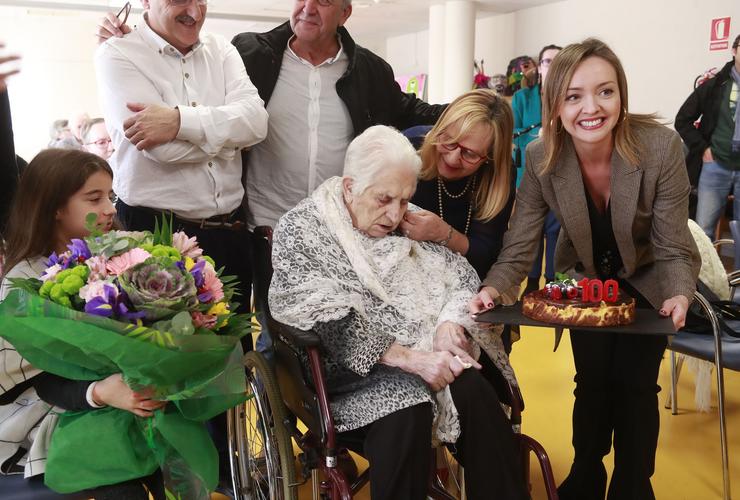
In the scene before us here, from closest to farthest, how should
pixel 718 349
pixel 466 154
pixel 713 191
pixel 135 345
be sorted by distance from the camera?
pixel 135 345 < pixel 466 154 < pixel 718 349 < pixel 713 191

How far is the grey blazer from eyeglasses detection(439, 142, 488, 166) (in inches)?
6.1

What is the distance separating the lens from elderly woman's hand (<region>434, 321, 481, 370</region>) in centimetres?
188

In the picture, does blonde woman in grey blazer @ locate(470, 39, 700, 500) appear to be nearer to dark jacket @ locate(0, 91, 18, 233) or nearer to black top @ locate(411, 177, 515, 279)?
black top @ locate(411, 177, 515, 279)

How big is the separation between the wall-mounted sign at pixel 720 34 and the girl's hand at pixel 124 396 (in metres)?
7.10

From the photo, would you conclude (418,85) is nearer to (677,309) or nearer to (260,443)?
(260,443)

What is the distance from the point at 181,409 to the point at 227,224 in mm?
857

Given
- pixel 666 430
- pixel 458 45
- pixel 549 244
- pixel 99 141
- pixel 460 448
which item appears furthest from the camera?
pixel 458 45

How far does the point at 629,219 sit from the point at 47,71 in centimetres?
1079

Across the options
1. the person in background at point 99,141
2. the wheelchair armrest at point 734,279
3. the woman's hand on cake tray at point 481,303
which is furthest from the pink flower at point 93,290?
the person in background at point 99,141

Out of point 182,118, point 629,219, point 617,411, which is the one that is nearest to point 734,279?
point 617,411

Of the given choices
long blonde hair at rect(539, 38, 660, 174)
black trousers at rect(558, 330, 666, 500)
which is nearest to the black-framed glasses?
long blonde hair at rect(539, 38, 660, 174)

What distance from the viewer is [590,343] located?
2.16 metres

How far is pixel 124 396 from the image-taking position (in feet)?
4.90

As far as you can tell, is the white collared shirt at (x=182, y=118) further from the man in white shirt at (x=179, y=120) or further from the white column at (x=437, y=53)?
the white column at (x=437, y=53)
